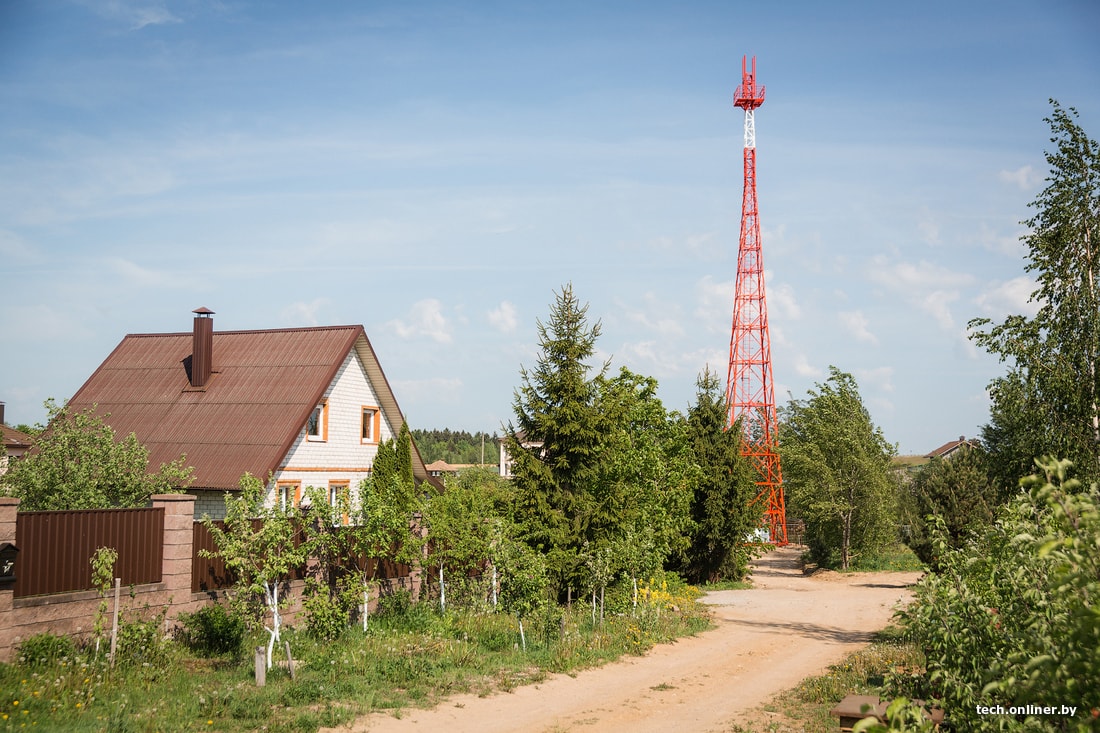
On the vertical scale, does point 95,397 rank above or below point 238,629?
above

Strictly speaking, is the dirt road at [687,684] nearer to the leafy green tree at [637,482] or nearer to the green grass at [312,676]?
the green grass at [312,676]

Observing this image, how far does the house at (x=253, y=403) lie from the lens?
23812 millimetres

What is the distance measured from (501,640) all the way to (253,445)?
12.1 m

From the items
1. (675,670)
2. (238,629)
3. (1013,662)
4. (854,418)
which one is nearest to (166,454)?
(238,629)

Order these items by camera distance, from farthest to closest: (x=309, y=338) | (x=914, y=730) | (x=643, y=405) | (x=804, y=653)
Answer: (x=309, y=338) → (x=643, y=405) → (x=804, y=653) → (x=914, y=730)

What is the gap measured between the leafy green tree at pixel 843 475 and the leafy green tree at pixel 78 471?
24545mm

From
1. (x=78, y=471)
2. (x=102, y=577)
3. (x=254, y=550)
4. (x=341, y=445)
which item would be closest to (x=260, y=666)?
(x=254, y=550)

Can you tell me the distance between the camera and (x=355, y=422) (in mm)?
27500

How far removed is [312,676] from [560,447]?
814cm

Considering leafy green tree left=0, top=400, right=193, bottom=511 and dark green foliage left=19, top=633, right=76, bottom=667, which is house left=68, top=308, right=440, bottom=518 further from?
dark green foliage left=19, top=633, right=76, bottom=667

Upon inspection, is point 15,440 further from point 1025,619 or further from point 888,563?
point 1025,619

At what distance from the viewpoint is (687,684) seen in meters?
12.9

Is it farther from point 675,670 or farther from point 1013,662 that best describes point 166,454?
point 1013,662

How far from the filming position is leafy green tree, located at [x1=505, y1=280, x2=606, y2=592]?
18.0m
